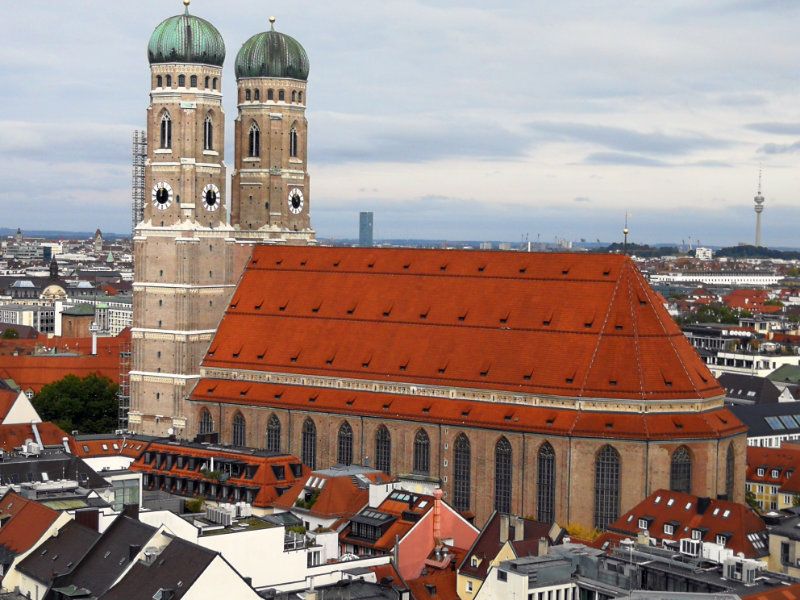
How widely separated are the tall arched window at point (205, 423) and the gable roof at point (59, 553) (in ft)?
147

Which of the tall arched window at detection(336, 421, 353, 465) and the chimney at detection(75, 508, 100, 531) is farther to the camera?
the tall arched window at detection(336, 421, 353, 465)

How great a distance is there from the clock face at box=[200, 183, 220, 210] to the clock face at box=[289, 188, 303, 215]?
423 inches

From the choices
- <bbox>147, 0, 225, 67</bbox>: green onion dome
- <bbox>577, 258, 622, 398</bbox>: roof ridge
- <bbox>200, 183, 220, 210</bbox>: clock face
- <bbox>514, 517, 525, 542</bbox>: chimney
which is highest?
<bbox>147, 0, 225, 67</bbox>: green onion dome

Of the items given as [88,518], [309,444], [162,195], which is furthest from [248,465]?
[88,518]

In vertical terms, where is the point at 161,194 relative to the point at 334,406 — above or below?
above

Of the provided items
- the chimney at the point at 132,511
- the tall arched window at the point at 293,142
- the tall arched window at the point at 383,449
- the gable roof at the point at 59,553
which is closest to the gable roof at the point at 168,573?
the gable roof at the point at 59,553

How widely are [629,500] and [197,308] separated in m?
40.8

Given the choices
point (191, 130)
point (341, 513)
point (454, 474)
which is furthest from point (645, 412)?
point (191, 130)

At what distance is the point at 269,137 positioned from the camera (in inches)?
5084

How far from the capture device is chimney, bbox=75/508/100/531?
244 ft

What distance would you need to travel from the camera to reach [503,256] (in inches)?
4459

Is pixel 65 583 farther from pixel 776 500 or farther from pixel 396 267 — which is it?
pixel 776 500

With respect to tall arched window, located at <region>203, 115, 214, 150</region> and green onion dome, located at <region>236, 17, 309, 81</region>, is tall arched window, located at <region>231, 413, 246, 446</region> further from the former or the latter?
green onion dome, located at <region>236, 17, 309, 81</region>

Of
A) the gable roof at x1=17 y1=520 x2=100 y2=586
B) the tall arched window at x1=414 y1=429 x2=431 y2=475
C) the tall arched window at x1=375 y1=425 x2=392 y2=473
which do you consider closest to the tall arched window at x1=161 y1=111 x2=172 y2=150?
the tall arched window at x1=375 y1=425 x2=392 y2=473
